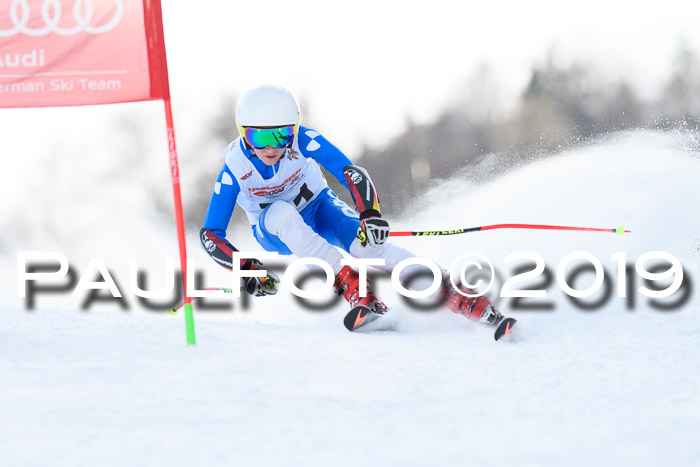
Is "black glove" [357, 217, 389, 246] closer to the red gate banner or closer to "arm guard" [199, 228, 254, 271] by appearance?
"arm guard" [199, 228, 254, 271]

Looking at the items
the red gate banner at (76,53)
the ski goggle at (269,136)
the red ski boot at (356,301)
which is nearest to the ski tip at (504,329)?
the red ski boot at (356,301)

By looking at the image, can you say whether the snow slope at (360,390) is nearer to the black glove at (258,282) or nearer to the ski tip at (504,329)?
the ski tip at (504,329)

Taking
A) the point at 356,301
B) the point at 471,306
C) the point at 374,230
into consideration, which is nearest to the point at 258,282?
the point at 356,301

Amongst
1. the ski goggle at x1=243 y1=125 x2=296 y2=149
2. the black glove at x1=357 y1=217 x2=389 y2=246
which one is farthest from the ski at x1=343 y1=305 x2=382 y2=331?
the ski goggle at x1=243 y1=125 x2=296 y2=149

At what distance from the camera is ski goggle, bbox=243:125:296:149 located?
3898 mm

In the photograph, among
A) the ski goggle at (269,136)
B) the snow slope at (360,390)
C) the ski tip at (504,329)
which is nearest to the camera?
the snow slope at (360,390)

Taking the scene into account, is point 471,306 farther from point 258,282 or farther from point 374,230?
point 258,282

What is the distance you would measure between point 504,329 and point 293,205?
151 centimetres

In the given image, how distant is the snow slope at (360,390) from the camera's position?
186cm

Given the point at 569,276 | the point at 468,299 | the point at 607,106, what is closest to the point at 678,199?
the point at 569,276

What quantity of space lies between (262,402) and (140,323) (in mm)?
1310

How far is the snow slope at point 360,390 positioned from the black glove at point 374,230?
1.42 ft

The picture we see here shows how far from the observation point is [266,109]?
12.7 feet

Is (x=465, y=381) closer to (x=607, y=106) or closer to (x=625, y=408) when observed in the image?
(x=625, y=408)
